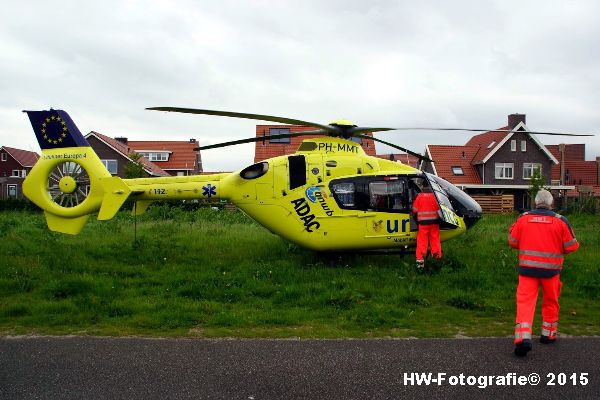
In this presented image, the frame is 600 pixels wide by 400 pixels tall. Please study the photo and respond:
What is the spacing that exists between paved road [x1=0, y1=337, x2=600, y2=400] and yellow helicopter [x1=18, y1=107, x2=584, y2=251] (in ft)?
15.2

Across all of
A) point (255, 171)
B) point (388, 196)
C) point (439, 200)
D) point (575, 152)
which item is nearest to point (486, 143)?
point (575, 152)

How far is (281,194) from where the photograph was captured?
10.7 meters

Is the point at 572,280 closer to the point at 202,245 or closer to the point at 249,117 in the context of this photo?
the point at 249,117

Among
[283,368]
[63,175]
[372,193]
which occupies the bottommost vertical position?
[283,368]

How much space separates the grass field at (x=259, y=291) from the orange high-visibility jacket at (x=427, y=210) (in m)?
0.92

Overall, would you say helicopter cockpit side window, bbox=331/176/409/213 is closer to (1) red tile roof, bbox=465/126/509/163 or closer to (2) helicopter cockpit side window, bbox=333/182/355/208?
(2) helicopter cockpit side window, bbox=333/182/355/208

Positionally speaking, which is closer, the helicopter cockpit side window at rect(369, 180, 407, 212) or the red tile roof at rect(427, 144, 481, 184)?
the helicopter cockpit side window at rect(369, 180, 407, 212)

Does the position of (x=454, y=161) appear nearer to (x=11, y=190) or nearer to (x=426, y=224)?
(x=426, y=224)

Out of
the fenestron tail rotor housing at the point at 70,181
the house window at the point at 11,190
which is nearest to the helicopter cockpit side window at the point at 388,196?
the fenestron tail rotor housing at the point at 70,181

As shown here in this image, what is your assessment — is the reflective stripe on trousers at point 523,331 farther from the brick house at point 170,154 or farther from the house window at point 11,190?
the house window at point 11,190

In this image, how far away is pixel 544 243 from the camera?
225 inches

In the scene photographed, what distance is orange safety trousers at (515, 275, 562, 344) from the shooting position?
17.8ft

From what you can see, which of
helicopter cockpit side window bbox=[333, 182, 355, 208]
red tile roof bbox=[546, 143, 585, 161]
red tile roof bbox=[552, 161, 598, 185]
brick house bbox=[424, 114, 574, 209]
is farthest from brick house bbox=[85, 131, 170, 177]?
red tile roof bbox=[546, 143, 585, 161]

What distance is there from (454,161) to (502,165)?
434cm
